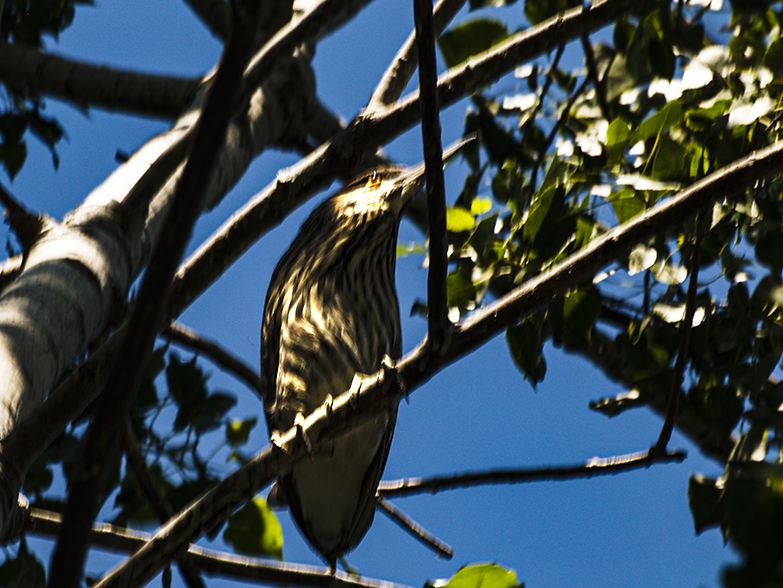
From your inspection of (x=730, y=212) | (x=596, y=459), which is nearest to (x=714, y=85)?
(x=730, y=212)

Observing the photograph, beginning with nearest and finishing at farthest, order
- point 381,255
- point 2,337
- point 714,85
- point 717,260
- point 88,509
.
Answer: point 88,509, point 2,337, point 714,85, point 717,260, point 381,255

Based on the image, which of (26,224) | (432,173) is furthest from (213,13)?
(432,173)

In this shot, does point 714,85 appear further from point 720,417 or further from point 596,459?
point 596,459

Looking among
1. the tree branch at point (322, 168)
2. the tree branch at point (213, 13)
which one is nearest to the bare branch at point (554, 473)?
the tree branch at point (322, 168)

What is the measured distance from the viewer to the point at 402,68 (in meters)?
2.04

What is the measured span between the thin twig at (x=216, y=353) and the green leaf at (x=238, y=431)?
0.40 feet

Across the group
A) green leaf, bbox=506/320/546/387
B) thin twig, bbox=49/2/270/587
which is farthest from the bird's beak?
thin twig, bbox=49/2/270/587

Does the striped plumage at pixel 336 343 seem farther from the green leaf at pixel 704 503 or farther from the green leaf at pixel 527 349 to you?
the green leaf at pixel 704 503

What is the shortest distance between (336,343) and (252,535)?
604mm

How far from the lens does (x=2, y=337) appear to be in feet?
4.65

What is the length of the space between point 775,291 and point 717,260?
0.27 meters

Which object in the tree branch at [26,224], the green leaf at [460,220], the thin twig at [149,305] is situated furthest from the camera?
the green leaf at [460,220]

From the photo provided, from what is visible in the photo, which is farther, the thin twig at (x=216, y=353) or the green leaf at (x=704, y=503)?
the thin twig at (x=216, y=353)

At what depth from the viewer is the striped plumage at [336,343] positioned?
2.25 meters
